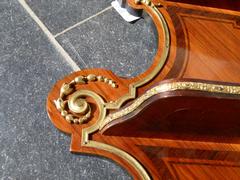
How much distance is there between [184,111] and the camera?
2.32ft

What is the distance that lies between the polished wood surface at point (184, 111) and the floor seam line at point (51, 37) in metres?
0.19

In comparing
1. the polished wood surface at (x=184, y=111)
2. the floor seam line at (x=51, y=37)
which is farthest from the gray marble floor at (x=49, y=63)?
the polished wood surface at (x=184, y=111)

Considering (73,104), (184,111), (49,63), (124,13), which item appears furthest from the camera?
(124,13)

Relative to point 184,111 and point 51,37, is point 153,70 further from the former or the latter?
point 51,37

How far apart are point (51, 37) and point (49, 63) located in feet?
0.29

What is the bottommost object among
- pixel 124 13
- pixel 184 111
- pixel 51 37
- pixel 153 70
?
pixel 184 111

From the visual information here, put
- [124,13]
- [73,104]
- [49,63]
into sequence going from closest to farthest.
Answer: [73,104], [49,63], [124,13]

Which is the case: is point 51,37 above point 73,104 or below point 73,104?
above

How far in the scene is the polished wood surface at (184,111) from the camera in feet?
2.30

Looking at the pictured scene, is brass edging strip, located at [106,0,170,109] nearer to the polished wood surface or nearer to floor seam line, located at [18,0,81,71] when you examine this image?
the polished wood surface

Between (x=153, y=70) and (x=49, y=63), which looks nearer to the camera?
(x=153, y=70)

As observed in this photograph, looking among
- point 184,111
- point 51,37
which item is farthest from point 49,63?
point 184,111

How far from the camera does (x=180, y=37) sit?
0.95 metres

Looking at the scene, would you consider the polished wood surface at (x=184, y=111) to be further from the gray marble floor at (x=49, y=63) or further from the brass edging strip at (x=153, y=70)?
the gray marble floor at (x=49, y=63)
